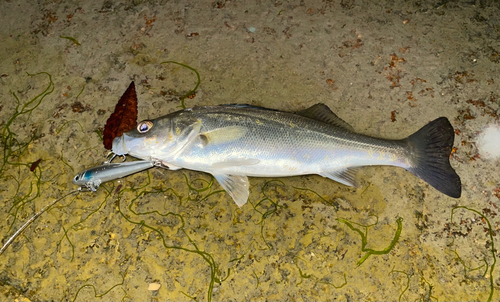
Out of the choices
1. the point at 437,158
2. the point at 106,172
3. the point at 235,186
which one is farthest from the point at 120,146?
the point at 437,158

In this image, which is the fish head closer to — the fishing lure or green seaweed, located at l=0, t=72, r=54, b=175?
the fishing lure

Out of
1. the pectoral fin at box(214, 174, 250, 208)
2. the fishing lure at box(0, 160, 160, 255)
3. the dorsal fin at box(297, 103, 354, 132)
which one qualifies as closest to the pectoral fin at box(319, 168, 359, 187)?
the dorsal fin at box(297, 103, 354, 132)

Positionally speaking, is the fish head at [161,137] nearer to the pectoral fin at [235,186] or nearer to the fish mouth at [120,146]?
the fish mouth at [120,146]

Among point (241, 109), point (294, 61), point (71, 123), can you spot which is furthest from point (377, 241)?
point (71, 123)

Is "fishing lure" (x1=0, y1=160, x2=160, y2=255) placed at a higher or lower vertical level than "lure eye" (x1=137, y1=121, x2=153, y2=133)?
lower

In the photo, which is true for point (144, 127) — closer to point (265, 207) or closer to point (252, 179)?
point (252, 179)

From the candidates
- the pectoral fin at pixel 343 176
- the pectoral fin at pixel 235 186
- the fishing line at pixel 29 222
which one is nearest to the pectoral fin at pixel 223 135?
the pectoral fin at pixel 235 186
